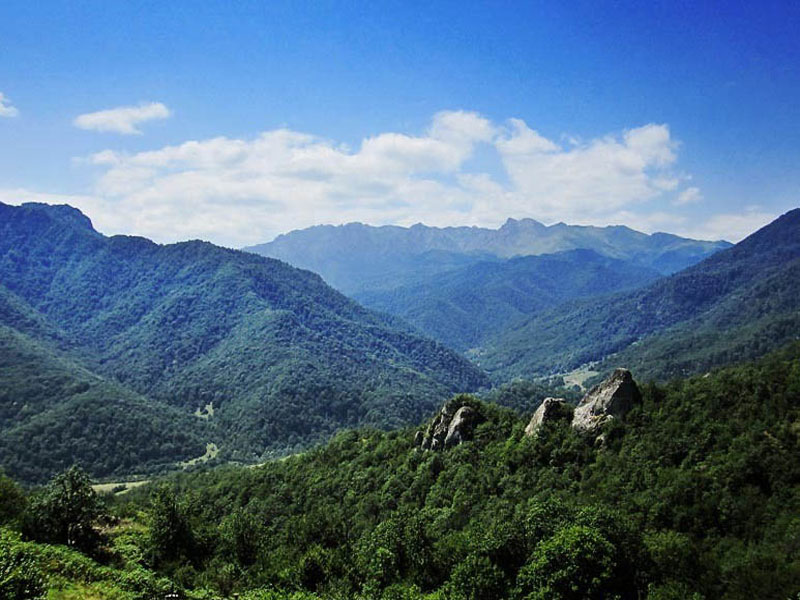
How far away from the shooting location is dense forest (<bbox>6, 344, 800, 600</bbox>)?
42.2 metres

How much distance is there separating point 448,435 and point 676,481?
4157 cm

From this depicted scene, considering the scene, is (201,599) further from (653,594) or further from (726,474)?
(726,474)

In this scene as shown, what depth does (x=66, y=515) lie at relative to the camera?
50.2m

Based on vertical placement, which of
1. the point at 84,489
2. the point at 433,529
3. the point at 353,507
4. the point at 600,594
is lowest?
the point at 353,507

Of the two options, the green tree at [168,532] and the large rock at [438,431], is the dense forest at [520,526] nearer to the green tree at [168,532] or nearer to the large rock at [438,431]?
the green tree at [168,532]

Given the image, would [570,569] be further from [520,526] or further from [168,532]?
[168,532]

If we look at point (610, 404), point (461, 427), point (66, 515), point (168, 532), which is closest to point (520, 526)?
point (610, 404)

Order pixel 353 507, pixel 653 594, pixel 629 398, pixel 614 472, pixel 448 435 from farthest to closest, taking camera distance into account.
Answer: pixel 448 435 → pixel 353 507 → pixel 629 398 → pixel 614 472 → pixel 653 594

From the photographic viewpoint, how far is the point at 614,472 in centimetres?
7112

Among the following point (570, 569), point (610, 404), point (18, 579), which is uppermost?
point (610, 404)

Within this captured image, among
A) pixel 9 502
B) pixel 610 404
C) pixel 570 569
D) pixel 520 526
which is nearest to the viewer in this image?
pixel 570 569

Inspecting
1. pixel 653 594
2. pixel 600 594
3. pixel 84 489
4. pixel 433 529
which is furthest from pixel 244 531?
pixel 653 594

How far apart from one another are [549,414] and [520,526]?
39317 mm

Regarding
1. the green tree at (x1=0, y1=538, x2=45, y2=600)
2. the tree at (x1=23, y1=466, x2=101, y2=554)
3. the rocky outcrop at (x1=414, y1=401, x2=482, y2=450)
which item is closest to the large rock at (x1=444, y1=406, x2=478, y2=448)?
the rocky outcrop at (x1=414, y1=401, x2=482, y2=450)
